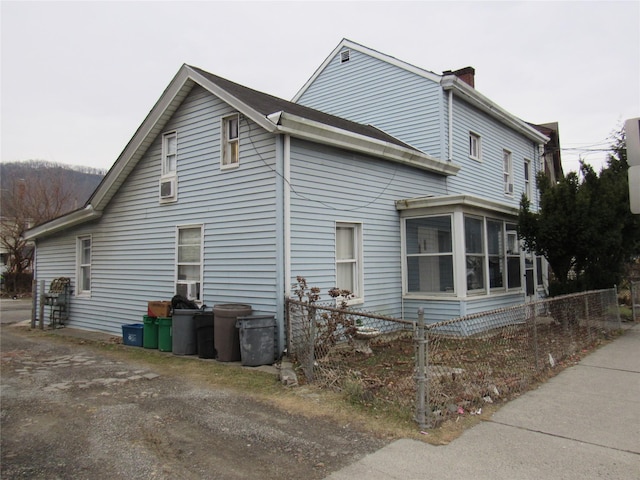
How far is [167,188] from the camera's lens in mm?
11078

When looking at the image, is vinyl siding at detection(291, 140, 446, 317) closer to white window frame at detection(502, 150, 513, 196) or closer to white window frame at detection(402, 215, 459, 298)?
white window frame at detection(402, 215, 459, 298)

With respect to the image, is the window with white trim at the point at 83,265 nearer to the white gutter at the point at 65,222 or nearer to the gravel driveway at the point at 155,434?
the white gutter at the point at 65,222

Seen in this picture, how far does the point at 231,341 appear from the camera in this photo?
848 cm

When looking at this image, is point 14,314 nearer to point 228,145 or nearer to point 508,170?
point 228,145

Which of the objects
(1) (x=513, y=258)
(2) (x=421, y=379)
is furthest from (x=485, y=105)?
(2) (x=421, y=379)

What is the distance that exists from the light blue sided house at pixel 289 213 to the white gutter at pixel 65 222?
60 mm

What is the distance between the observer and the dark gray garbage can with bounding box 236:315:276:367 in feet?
26.3

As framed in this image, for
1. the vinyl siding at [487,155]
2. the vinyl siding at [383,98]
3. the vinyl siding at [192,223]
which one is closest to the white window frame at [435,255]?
the vinyl siding at [487,155]

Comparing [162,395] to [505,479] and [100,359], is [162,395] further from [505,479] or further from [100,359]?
[505,479]

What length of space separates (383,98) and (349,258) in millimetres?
7108

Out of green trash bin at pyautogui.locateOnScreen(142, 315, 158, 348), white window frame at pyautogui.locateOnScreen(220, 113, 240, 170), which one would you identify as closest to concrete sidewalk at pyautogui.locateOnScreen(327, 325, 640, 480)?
white window frame at pyautogui.locateOnScreen(220, 113, 240, 170)

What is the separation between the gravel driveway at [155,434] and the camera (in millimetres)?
4160

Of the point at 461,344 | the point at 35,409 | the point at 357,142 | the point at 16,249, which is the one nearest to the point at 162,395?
the point at 35,409

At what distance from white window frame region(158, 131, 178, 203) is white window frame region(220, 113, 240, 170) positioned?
5.74 ft
